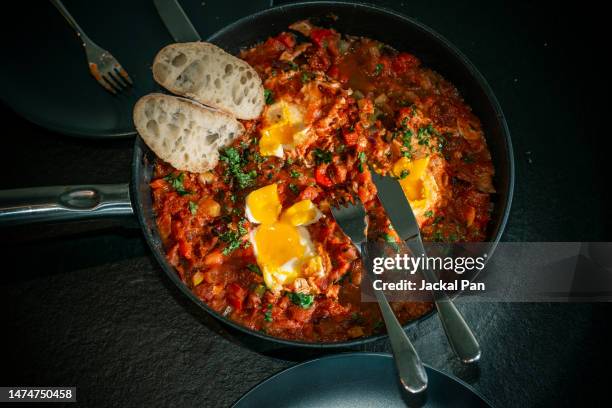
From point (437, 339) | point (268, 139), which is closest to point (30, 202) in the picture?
point (268, 139)

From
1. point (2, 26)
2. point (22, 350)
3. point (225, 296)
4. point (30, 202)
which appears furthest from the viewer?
point (2, 26)

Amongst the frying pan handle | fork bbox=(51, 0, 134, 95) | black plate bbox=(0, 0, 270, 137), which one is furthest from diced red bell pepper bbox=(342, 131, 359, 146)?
fork bbox=(51, 0, 134, 95)

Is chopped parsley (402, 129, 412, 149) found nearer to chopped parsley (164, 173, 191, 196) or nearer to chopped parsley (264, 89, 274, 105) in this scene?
chopped parsley (264, 89, 274, 105)

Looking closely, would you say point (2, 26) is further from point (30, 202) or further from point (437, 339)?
point (437, 339)

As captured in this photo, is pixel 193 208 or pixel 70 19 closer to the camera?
pixel 193 208

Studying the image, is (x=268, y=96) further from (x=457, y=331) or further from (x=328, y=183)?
(x=457, y=331)

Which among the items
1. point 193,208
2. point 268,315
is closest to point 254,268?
point 268,315
